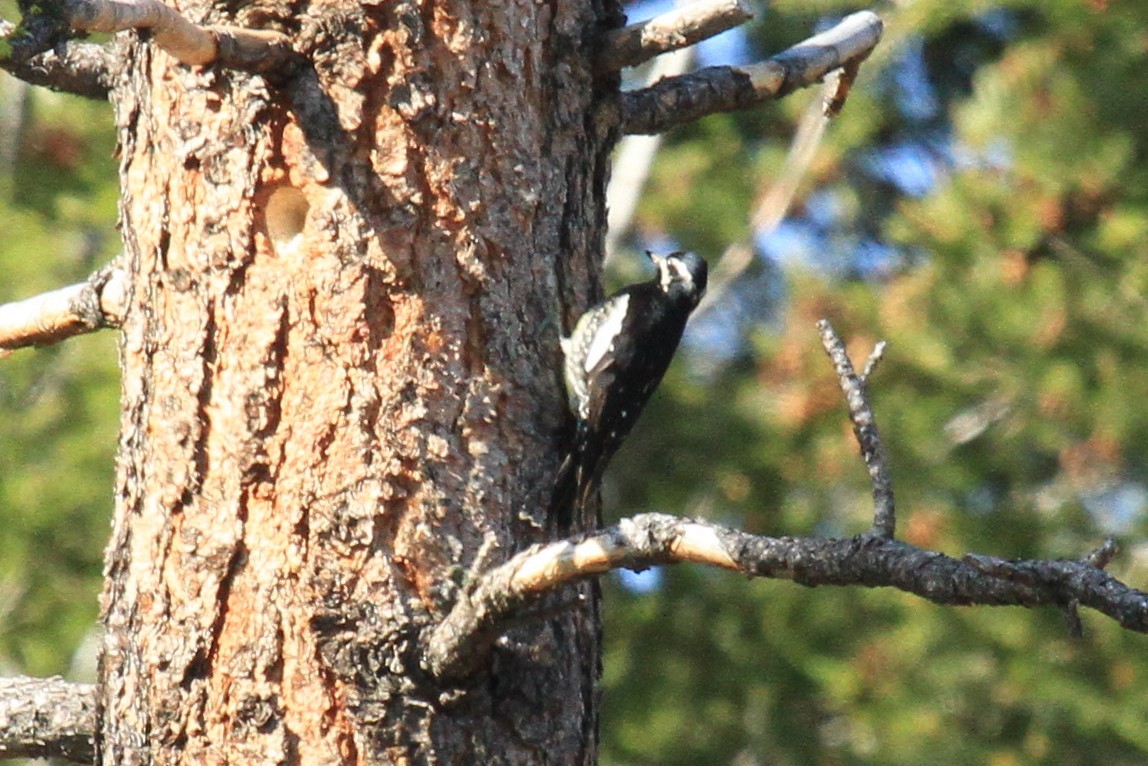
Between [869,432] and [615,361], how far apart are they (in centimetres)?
164

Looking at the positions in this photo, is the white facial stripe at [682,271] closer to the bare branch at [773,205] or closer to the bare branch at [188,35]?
the bare branch at [188,35]

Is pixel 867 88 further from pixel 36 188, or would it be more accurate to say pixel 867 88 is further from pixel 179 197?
pixel 179 197

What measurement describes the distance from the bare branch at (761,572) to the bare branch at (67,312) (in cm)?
91

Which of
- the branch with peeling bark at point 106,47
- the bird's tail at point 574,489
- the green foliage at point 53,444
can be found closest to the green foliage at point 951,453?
the green foliage at point 53,444

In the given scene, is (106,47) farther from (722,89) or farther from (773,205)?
(773,205)

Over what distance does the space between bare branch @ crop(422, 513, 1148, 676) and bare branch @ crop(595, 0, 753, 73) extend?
1.06 m

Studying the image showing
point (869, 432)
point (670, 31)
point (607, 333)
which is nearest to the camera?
point (869, 432)

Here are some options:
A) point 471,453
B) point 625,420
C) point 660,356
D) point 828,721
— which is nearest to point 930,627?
point 828,721

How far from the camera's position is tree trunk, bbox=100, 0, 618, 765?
8.18 ft

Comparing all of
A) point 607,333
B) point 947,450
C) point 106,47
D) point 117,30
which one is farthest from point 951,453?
point 117,30

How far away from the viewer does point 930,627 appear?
7.09 metres

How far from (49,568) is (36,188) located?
1.45 meters

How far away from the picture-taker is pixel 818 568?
2006 millimetres

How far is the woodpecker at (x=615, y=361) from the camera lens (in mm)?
2818
